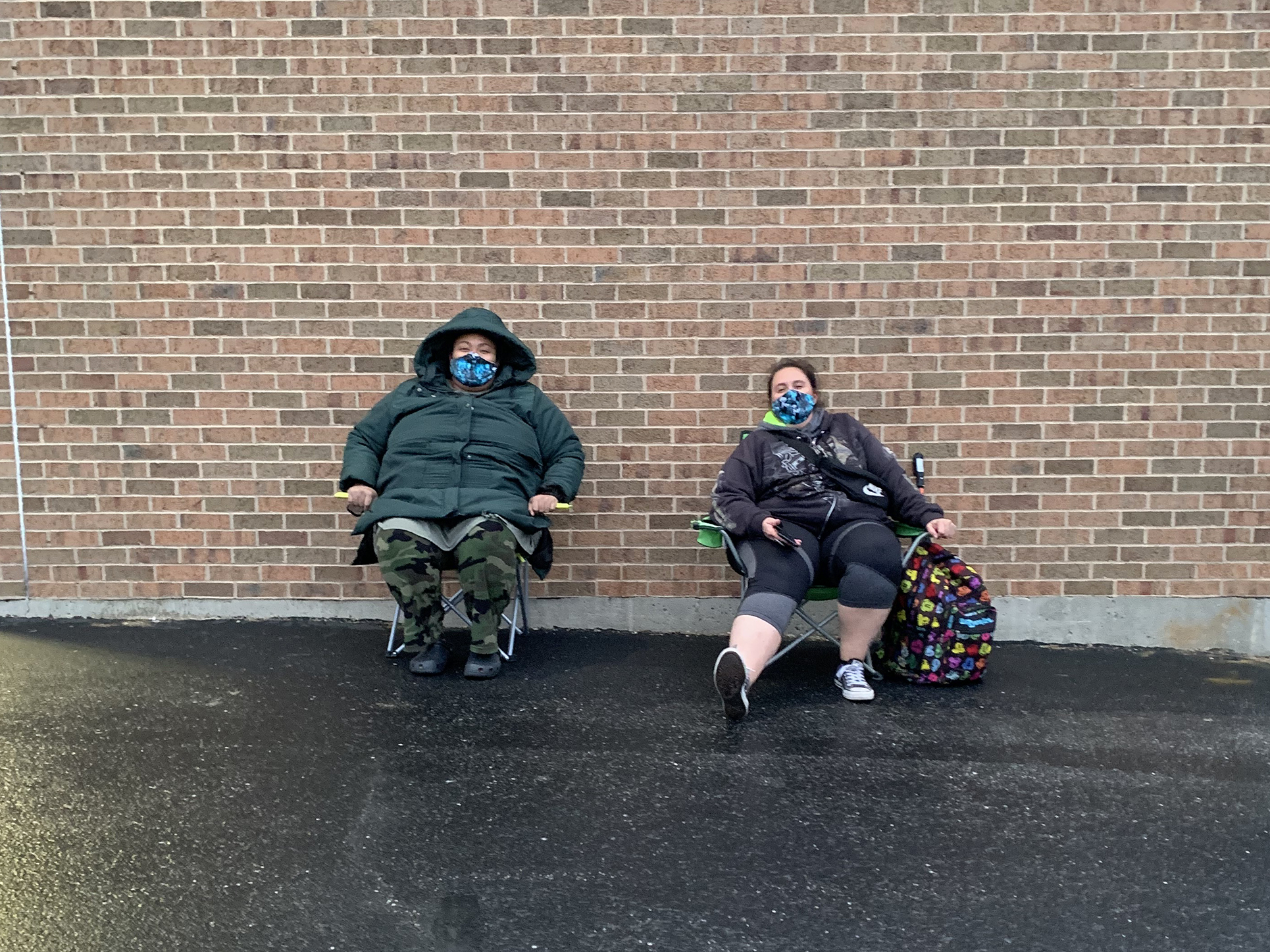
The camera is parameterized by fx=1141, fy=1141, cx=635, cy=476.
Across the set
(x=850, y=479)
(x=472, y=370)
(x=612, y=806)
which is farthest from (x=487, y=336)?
(x=612, y=806)

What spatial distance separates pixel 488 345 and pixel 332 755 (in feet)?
6.32

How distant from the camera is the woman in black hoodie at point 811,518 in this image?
14.5ft

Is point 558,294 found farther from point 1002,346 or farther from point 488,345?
point 1002,346

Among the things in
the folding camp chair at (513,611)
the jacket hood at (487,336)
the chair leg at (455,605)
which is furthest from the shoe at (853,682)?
the jacket hood at (487,336)

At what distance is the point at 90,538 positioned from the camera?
5.37m

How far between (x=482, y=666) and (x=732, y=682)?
3.70ft

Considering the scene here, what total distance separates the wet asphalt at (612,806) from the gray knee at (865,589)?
388mm

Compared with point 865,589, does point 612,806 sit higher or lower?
lower

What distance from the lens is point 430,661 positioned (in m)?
4.70

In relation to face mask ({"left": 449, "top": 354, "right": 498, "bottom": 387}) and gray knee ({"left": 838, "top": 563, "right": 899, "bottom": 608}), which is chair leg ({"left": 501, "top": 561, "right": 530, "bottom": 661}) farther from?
gray knee ({"left": 838, "top": 563, "right": 899, "bottom": 608})

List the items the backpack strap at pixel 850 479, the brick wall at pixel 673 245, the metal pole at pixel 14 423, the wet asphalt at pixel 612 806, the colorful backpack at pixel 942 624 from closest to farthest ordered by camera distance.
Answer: the wet asphalt at pixel 612 806
the colorful backpack at pixel 942 624
the backpack strap at pixel 850 479
the brick wall at pixel 673 245
the metal pole at pixel 14 423

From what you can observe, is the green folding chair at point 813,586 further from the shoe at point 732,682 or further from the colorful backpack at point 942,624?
the shoe at point 732,682

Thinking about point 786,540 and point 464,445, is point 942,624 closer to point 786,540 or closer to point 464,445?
point 786,540

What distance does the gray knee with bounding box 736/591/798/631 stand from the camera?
432 centimetres
